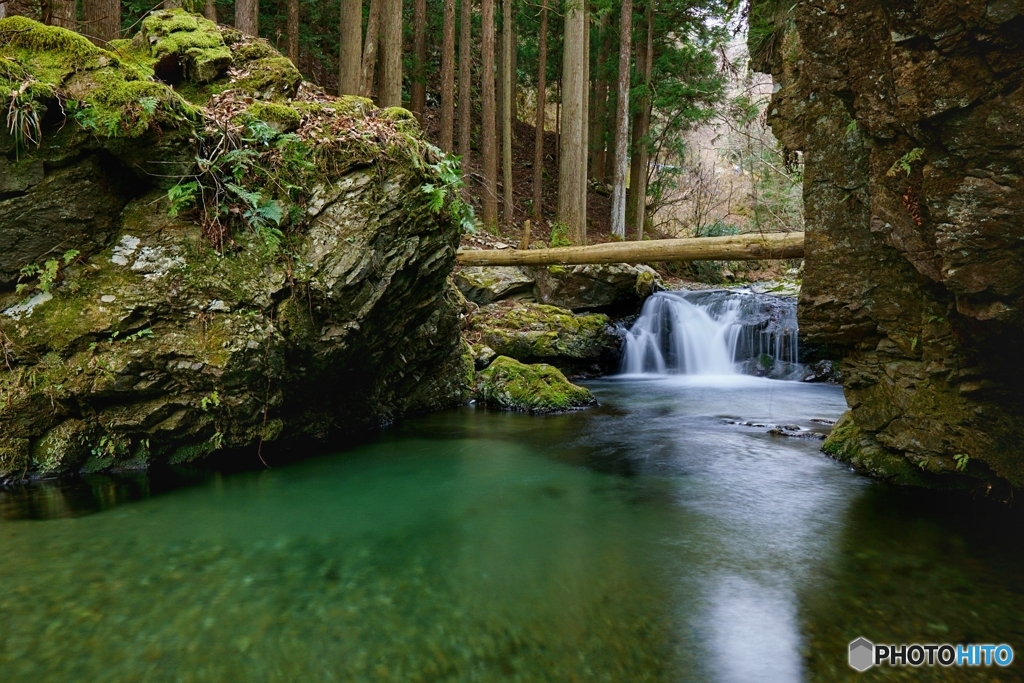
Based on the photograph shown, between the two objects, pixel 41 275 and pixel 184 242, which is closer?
pixel 41 275

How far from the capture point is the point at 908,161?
3859 mm

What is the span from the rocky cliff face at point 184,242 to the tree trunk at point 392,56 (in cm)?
618

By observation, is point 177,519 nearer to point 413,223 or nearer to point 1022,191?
point 413,223

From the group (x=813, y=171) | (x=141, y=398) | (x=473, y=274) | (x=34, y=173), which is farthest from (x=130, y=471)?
(x=473, y=274)

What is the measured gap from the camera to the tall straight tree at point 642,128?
19.1 meters

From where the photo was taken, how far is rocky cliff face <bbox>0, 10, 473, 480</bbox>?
15.6ft

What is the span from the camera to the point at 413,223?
6.35m

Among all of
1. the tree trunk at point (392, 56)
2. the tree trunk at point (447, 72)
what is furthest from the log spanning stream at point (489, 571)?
the tree trunk at point (447, 72)

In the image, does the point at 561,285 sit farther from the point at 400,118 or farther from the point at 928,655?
the point at 928,655

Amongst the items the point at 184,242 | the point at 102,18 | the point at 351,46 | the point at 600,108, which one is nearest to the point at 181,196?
the point at 184,242

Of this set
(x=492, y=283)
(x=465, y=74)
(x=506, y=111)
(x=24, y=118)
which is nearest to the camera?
(x=24, y=118)

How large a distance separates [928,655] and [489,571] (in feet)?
7.81

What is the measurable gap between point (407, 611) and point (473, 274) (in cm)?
1088

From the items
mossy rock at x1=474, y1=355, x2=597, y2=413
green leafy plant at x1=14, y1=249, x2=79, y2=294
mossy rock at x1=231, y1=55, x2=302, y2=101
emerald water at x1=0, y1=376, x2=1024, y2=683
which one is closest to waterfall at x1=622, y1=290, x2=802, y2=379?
mossy rock at x1=474, y1=355, x2=597, y2=413
